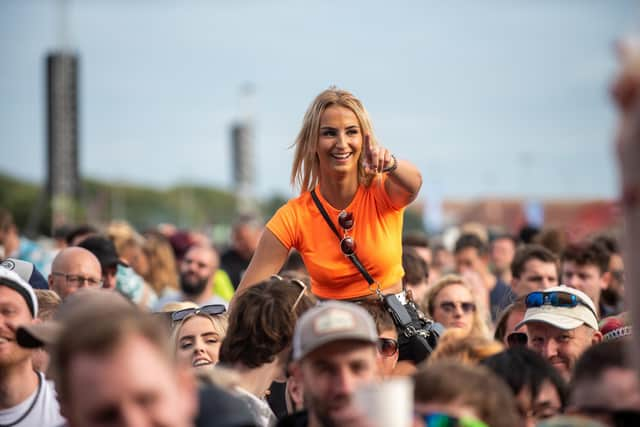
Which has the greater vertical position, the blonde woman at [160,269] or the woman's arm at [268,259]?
the woman's arm at [268,259]

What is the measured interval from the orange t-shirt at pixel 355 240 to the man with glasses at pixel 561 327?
2.66 ft

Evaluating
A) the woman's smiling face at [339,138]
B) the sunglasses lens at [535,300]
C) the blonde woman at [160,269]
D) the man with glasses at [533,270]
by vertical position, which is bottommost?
the blonde woman at [160,269]

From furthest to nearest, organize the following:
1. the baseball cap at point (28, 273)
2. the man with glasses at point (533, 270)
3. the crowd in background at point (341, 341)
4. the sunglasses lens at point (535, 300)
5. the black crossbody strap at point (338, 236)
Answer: the man with glasses at point (533, 270) → the baseball cap at point (28, 273) → the sunglasses lens at point (535, 300) → the black crossbody strap at point (338, 236) → the crowd in background at point (341, 341)

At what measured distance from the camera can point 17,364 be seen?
5340mm

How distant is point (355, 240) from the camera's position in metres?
6.36

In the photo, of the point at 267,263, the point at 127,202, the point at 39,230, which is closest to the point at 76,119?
the point at 39,230

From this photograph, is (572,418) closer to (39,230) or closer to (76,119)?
(76,119)

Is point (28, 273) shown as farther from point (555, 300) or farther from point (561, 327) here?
point (561, 327)

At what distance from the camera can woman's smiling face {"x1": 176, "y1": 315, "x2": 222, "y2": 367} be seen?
6.27 metres

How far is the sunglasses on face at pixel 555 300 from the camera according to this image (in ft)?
21.0

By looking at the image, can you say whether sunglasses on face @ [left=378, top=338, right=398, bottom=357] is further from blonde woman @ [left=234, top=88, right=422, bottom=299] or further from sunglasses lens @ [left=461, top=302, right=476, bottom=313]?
sunglasses lens @ [left=461, top=302, right=476, bottom=313]

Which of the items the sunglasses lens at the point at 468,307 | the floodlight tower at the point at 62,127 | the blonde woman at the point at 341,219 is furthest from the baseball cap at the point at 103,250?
the floodlight tower at the point at 62,127

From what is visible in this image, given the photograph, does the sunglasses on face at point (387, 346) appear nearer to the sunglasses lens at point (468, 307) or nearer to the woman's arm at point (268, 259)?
the woman's arm at point (268, 259)

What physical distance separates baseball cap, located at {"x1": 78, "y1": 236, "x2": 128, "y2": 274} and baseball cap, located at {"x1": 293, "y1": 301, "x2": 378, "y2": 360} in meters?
5.41
